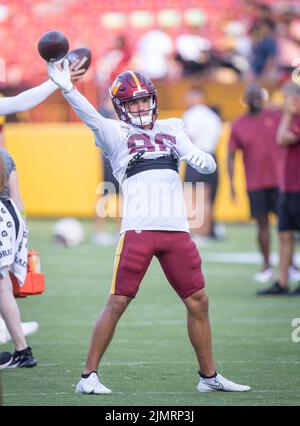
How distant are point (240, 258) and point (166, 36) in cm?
842

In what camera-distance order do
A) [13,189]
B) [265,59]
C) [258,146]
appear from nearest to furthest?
[13,189] < [258,146] < [265,59]

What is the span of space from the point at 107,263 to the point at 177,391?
23.3ft

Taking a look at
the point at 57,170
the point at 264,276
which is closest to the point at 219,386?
the point at 264,276

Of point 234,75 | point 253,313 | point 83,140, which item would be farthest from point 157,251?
point 234,75

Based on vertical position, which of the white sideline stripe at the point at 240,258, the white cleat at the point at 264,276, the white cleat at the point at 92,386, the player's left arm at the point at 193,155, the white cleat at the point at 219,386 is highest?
the player's left arm at the point at 193,155

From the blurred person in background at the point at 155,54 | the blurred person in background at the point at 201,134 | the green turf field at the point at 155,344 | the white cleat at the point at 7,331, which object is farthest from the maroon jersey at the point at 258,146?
the blurred person in background at the point at 155,54

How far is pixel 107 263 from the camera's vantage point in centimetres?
1338

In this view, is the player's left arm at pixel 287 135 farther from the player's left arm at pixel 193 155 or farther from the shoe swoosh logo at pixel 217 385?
the shoe swoosh logo at pixel 217 385

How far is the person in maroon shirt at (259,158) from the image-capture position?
1174cm

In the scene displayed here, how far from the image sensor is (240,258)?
1377cm

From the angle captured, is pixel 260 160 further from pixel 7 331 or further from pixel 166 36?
pixel 166 36

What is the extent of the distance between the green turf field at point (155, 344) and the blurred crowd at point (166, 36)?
7088 millimetres

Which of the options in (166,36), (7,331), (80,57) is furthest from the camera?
(166,36)

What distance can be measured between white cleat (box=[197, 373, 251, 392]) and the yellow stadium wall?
12.2 metres
